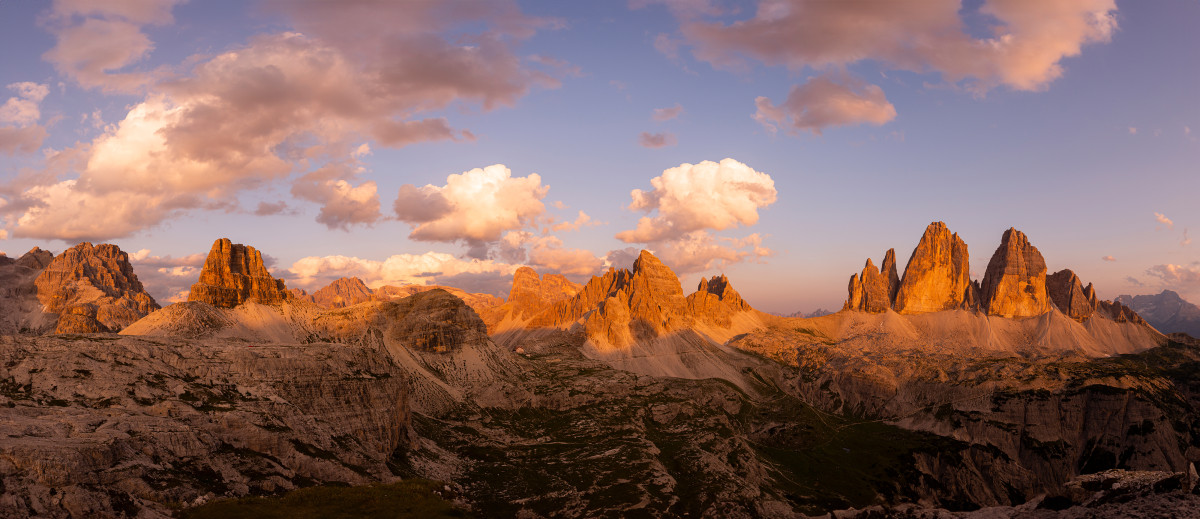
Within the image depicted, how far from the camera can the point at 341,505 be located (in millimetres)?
91688

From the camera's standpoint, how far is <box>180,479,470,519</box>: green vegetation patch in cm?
7856

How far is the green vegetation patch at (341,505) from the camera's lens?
78562 millimetres

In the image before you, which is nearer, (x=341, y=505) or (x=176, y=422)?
(x=341, y=505)

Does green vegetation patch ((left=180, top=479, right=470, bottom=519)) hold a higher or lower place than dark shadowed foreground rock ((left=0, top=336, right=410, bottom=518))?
lower

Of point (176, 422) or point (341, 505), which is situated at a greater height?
point (176, 422)

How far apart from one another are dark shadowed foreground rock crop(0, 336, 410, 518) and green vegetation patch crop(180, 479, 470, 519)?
498 cm

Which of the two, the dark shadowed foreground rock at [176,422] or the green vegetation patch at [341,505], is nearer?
the dark shadowed foreground rock at [176,422]

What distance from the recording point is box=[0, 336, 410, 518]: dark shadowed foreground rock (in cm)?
7010

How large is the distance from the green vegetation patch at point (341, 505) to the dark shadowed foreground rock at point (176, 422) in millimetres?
4979

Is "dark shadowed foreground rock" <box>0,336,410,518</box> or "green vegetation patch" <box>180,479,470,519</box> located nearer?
"dark shadowed foreground rock" <box>0,336,410,518</box>

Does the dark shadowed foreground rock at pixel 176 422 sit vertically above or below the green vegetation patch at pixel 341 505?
above

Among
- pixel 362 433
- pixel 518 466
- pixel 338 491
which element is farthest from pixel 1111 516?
pixel 518 466

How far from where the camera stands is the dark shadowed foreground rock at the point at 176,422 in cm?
7010

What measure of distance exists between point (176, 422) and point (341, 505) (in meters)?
29.7
